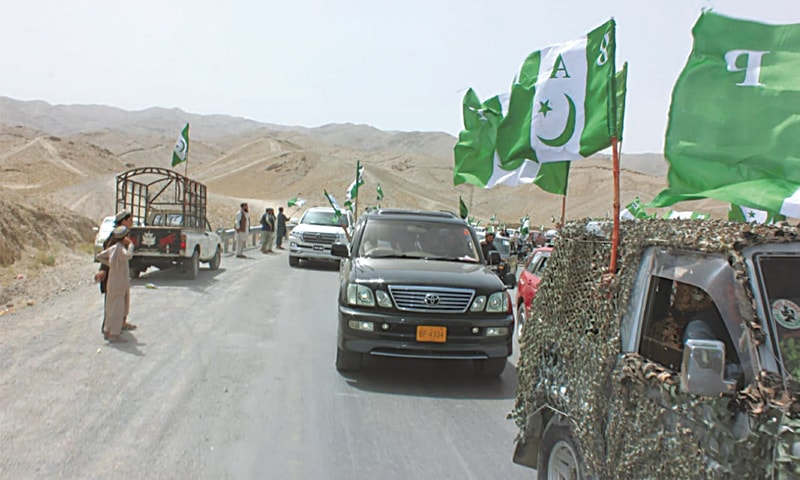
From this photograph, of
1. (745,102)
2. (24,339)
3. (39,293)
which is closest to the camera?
(745,102)

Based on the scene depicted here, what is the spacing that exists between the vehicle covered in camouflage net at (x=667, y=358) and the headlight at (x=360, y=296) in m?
3.10

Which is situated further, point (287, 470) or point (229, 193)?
point (229, 193)

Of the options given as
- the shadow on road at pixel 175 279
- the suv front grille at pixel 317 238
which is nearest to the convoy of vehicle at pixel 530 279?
the shadow on road at pixel 175 279

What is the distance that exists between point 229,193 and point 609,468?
4667 inches

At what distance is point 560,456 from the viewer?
3994 mm

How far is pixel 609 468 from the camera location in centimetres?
330

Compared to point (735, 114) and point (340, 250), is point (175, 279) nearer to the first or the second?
point (340, 250)

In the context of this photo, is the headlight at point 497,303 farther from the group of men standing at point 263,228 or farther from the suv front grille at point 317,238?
the group of men standing at point 263,228

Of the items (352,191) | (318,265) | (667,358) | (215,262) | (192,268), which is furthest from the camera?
(352,191)

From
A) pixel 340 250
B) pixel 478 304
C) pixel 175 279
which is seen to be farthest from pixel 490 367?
pixel 175 279

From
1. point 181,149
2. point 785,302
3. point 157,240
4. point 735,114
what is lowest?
point 157,240

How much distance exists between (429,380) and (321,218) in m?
16.3

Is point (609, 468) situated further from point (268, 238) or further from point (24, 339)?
point (268, 238)

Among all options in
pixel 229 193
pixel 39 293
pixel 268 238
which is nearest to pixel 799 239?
pixel 39 293
